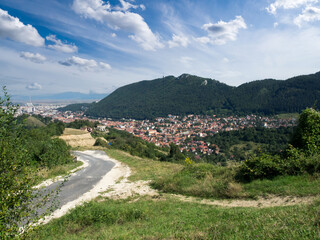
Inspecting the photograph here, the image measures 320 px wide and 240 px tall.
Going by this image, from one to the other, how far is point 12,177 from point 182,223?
455cm

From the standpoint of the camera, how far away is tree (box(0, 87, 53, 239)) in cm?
328

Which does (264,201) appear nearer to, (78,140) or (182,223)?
(182,223)

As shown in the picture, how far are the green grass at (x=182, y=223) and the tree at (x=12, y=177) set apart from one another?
68cm

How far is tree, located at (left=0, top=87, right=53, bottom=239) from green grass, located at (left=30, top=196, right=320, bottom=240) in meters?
0.68

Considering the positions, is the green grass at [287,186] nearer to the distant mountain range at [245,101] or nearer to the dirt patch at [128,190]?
the dirt patch at [128,190]

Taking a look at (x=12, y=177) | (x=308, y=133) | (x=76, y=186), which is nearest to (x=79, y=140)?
(x=76, y=186)

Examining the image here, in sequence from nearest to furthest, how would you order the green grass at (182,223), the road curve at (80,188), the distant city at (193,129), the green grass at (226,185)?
the green grass at (182,223) < the green grass at (226,185) < the road curve at (80,188) < the distant city at (193,129)

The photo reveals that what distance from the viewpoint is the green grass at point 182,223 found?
13.0 ft

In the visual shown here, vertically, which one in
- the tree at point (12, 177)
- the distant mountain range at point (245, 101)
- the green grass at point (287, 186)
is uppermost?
the distant mountain range at point (245, 101)

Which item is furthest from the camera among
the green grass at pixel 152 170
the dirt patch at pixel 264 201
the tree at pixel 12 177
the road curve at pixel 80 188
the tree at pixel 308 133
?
the green grass at pixel 152 170

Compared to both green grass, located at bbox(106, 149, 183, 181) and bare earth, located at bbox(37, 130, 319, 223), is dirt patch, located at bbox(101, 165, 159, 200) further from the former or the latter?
green grass, located at bbox(106, 149, 183, 181)

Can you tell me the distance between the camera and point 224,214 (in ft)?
19.1

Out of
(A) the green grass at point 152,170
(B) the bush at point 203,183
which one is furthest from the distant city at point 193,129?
(B) the bush at point 203,183

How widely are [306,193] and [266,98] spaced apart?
163 m
